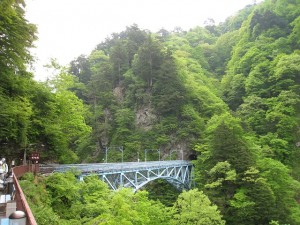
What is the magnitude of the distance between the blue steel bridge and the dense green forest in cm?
184

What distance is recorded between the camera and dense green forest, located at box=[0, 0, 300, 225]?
499 inches

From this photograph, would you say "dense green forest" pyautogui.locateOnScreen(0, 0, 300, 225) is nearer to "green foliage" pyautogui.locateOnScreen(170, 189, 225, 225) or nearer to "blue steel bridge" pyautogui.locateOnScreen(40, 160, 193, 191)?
"green foliage" pyautogui.locateOnScreen(170, 189, 225, 225)

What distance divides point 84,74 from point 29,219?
53.8m

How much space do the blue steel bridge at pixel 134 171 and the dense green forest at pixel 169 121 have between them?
72.3 inches

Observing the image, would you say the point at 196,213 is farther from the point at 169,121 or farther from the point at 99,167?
the point at 169,121

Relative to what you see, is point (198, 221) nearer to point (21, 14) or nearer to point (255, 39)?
point (21, 14)

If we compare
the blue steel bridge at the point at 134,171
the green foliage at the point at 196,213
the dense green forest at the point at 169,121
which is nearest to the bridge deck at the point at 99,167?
the blue steel bridge at the point at 134,171

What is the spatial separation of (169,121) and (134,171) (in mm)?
16006

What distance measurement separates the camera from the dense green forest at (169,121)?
12.7m

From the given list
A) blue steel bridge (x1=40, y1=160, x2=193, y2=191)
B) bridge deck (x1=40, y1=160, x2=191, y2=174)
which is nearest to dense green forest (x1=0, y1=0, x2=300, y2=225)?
bridge deck (x1=40, y1=160, x2=191, y2=174)

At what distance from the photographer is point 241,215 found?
2233 cm

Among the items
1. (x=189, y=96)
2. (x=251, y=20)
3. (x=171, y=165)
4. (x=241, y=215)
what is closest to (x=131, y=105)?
(x=189, y=96)

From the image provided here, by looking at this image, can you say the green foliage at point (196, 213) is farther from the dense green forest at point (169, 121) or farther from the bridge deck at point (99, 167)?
the bridge deck at point (99, 167)

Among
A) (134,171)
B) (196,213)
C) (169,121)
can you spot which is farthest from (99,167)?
(169,121)
